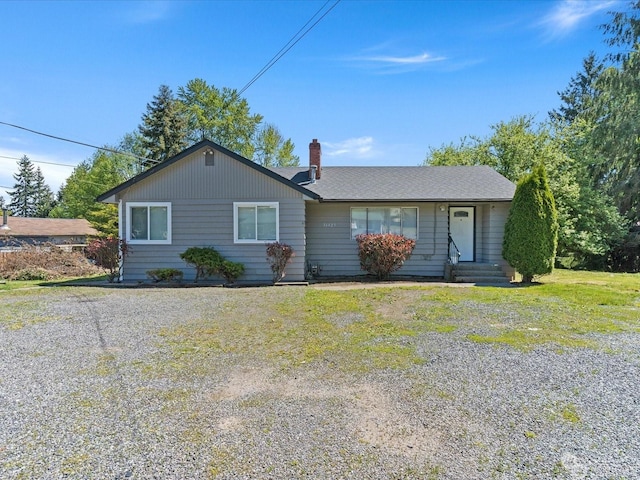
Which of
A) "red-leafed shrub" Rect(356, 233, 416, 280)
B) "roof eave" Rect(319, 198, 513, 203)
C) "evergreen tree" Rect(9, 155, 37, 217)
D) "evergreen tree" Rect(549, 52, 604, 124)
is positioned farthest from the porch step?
"evergreen tree" Rect(9, 155, 37, 217)

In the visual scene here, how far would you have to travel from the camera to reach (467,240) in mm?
13516

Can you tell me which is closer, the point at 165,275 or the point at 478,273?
the point at 165,275

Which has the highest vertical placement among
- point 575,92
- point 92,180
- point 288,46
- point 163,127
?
point 575,92

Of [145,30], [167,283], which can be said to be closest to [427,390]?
[167,283]

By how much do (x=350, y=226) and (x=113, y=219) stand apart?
18.8 m

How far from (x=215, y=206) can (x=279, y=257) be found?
2459 mm

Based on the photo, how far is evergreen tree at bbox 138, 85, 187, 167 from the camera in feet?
104

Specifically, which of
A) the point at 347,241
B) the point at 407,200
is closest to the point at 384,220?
the point at 407,200

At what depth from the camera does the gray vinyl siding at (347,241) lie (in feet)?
42.5

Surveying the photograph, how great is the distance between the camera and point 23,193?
205 ft

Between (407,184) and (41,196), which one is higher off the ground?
(41,196)

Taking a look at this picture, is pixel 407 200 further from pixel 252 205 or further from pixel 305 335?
pixel 305 335

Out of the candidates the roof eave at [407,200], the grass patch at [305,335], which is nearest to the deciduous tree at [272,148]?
the roof eave at [407,200]

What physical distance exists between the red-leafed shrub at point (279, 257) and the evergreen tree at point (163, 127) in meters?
23.3
